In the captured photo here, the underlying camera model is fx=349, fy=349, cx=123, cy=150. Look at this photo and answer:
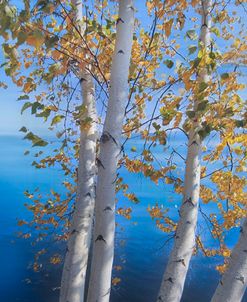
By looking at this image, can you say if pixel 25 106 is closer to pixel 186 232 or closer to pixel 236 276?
pixel 186 232

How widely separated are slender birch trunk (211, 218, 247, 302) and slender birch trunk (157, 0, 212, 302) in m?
0.50

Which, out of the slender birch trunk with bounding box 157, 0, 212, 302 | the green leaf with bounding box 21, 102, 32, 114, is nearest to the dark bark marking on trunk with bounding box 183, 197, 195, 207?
the slender birch trunk with bounding box 157, 0, 212, 302

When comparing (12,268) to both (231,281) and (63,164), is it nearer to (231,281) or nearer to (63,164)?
(63,164)

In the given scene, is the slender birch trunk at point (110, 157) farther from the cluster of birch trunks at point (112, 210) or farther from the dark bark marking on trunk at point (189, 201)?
the dark bark marking on trunk at point (189, 201)

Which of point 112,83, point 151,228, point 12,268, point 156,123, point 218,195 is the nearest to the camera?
point 112,83

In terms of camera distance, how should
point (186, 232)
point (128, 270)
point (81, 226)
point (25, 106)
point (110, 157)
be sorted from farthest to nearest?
point (128, 270), point (81, 226), point (186, 232), point (110, 157), point (25, 106)

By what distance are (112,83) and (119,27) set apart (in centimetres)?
37

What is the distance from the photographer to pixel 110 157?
2.24m

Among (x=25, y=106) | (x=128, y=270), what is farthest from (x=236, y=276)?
(x=128, y=270)

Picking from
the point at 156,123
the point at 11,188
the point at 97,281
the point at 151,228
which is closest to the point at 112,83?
the point at 156,123

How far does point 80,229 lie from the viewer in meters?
3.00

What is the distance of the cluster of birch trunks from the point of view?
7.37 ft

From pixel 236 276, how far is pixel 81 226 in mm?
1367

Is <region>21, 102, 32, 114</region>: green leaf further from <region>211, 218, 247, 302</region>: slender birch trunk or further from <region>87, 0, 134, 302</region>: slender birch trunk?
<region>211, 218, 247, 302</region>: slender birch trunk
